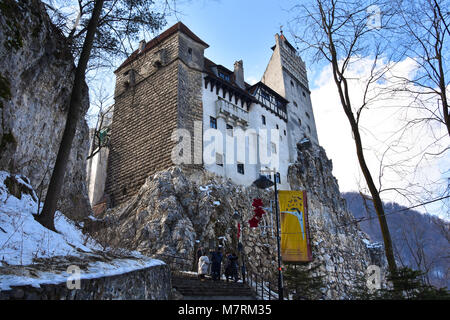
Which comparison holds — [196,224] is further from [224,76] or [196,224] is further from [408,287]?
[224,76]

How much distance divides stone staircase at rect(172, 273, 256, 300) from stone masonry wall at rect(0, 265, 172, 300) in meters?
1.99

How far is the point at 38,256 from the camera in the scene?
4867 millimetres

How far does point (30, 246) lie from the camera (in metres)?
5.05

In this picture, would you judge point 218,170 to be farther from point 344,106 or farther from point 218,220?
point 344,106

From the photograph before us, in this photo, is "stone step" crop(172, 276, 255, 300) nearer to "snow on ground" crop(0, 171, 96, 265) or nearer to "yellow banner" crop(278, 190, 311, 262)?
"yellow banner" crop(278, 190, 311, 262)

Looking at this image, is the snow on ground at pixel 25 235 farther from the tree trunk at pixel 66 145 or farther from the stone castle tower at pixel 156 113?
the stone castle tower at pixel 156 113

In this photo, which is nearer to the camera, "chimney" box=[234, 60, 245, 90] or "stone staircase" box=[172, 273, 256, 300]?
"stone staircase" box=[172, 273, 256, 300]

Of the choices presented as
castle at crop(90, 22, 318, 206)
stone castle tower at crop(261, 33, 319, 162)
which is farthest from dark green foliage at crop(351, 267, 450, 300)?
stone castle tower at crop(261, 33, 319, 162)

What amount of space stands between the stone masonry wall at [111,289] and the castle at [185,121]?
1499cm

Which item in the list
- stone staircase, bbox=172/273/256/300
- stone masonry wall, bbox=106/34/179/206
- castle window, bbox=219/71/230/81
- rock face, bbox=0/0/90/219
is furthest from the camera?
castle window, bbox=219/71/230/81

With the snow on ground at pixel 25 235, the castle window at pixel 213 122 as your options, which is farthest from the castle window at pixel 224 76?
the snow on ground at pixel 25 235

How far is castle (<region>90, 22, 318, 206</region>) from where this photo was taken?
22.8 meters

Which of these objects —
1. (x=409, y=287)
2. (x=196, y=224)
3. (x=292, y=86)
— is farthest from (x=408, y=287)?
(x=292, y=86)
